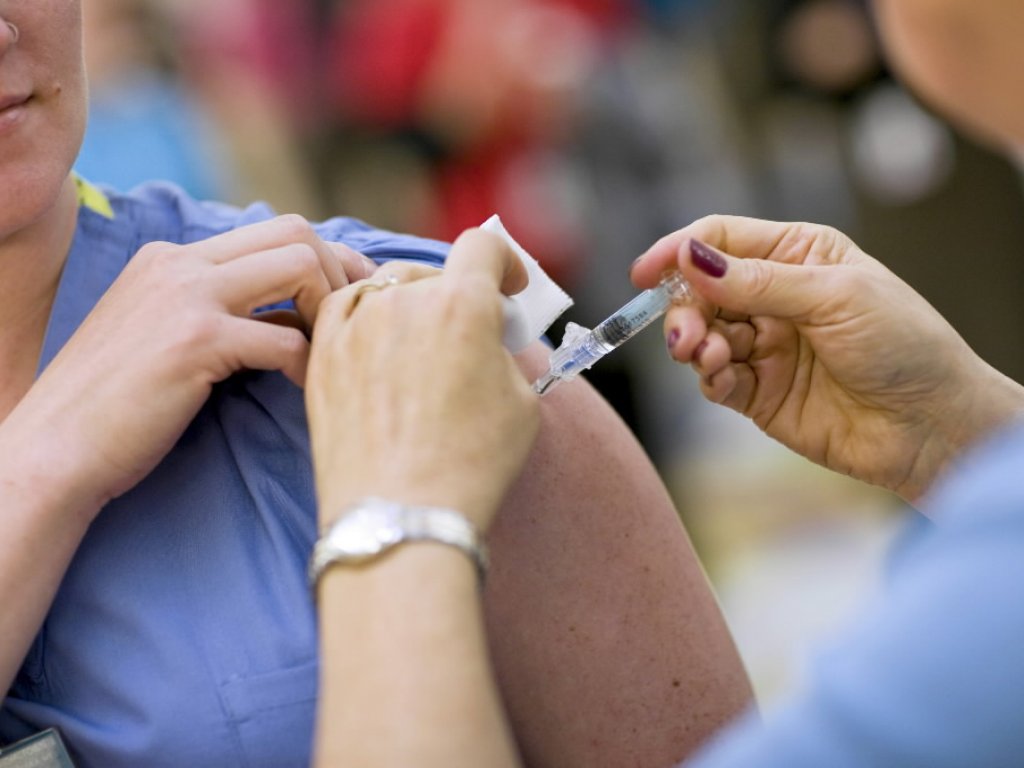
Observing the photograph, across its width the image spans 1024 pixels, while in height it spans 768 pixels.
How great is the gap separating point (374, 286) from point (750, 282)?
1.07ft

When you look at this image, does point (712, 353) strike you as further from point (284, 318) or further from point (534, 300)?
point (284, 318)

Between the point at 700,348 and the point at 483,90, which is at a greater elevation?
the point at 700,348

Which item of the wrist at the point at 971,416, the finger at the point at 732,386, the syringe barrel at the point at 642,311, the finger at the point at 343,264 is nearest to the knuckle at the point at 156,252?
the finger at the point at 343,264

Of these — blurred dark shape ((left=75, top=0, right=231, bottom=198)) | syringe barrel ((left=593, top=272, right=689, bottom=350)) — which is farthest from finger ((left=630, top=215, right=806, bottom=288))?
blurred dark shape ((left=75, top=0, right=231, bottom=198))

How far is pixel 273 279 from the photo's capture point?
4.12 ft

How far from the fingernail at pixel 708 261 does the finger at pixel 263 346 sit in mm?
344

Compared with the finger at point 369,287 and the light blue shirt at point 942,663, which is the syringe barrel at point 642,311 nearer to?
the finger at point 369,287

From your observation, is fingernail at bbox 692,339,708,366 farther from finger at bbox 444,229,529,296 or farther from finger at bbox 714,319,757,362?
finger at bbox 444,229,529,296

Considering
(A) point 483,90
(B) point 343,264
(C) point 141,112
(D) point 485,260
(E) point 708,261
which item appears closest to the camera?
(D) point 485,260

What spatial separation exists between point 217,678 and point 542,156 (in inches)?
102

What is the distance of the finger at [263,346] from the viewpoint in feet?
4.07

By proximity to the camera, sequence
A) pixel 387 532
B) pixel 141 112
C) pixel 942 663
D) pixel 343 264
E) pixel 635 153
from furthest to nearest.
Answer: pixel 635 153
pixel 141 112
pixel 343 264
pixel 387 532
pixel 942 663

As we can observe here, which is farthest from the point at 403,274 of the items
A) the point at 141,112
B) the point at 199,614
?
the point at 141,112

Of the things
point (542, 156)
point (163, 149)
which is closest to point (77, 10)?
point (163, 149)
